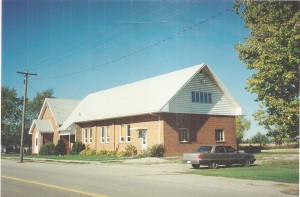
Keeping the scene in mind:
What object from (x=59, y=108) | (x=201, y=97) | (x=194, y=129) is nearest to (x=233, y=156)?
(x=194, y=129)

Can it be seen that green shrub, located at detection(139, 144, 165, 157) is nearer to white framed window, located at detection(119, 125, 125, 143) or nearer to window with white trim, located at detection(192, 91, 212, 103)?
white framed window, located at detection(119, 125, 125, 143)

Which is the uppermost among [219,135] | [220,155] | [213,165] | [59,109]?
[59,109]

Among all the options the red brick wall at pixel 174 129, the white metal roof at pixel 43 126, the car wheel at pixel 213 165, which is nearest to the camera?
the car wheel at pixel 213 165

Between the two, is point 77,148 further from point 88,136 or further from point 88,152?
Answer: point 88,152

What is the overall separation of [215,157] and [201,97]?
42.9ft

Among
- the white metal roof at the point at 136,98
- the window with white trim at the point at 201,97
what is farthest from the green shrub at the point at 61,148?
the window with white trim at the point at 201,97

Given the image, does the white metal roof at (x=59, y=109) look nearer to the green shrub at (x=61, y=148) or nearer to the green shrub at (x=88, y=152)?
the green shrub at (x=61, y=148)

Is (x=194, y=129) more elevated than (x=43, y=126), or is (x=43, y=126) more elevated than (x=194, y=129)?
(x=43, y=126)

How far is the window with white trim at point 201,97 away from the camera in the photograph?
108 feet

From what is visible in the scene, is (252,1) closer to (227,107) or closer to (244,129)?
(227,107)

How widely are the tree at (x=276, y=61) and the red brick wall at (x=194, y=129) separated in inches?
713

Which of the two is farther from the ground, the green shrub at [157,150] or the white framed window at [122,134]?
the white framed window at [122,134]

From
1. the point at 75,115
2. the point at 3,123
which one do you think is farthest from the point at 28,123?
the point at 75,115

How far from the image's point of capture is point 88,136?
4194cm
